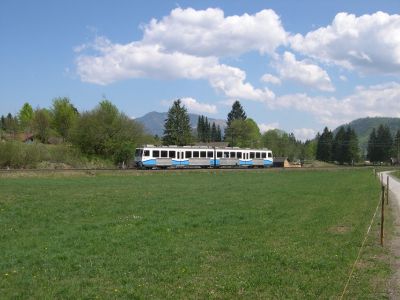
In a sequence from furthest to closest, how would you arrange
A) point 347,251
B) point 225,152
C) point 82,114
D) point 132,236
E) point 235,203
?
point 82,114, point 225,152, point 235,203, point 132,236, point 347,251

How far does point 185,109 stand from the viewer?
111500mm

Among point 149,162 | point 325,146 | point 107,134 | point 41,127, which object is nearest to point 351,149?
point 325,146

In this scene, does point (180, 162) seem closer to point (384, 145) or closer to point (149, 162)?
point (149, 162)

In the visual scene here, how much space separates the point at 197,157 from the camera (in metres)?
65.6

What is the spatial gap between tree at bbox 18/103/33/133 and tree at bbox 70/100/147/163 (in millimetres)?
35256

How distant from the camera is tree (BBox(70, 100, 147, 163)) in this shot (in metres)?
71.2

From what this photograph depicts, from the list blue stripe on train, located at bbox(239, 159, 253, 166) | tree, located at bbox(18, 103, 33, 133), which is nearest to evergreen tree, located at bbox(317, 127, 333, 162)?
blue stripe on train, located at bbox(239, 159, 253, 166)

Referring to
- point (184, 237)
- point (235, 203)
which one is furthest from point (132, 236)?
point (235, 203)

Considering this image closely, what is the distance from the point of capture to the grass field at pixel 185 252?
8.41m

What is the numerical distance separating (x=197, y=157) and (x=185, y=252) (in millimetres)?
54269

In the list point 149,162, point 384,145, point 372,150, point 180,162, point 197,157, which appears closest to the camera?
point 149,162

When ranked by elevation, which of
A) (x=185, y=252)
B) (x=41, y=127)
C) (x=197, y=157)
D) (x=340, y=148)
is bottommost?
(x=185, y=252)

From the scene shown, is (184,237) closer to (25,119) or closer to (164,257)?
(164,257)

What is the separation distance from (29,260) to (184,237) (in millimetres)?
4465
